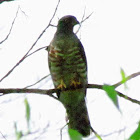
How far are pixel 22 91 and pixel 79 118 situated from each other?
1.70 metres

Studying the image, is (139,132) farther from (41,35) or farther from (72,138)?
(41,35)

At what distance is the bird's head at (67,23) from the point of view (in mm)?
5094

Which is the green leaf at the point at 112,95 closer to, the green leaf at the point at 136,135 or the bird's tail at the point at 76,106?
the green leaf at the point at 136,135

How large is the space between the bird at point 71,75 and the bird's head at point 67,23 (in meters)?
0.36

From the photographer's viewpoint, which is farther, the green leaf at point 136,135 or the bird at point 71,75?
the bird at point 71,75

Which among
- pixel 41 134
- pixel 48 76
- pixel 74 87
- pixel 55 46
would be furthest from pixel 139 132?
pixel 55 46

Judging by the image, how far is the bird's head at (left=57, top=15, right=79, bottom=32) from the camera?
5.09m

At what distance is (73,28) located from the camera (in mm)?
5172

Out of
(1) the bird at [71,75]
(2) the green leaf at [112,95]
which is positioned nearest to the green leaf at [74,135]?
(2) the green leaf at [112,95]

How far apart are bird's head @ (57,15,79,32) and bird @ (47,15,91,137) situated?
364 millimetres

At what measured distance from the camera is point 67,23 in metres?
5.12

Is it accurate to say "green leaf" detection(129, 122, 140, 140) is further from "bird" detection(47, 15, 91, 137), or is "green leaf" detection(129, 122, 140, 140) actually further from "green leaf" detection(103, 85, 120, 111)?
"bird" detection(47, 15, 91, 137)

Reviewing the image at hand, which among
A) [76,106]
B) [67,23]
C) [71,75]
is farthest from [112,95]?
[67,23]

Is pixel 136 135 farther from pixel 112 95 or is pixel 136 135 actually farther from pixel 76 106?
pixel 76 106
